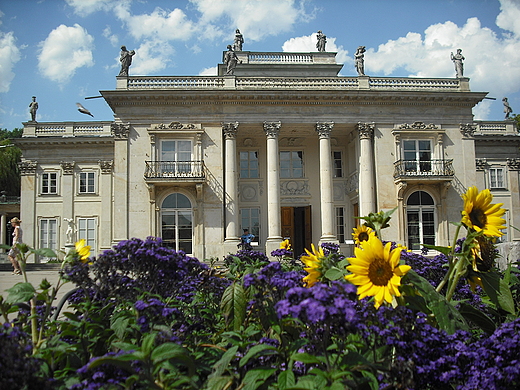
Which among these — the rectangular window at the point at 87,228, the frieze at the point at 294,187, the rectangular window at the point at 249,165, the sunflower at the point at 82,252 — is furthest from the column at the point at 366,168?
the sunflower at the point at 82,252

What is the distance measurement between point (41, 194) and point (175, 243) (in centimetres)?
1720

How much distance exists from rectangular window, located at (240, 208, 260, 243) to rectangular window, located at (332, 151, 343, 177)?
6.27m

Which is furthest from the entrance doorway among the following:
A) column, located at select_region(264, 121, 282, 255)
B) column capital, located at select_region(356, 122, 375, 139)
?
column capital, located at select_region(356, 122, 375, 139)

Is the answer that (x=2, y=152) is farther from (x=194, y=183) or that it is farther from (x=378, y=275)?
(x=378, y=275)

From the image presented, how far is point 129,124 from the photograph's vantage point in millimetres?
26969

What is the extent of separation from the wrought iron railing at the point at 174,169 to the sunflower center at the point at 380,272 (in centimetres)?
2317

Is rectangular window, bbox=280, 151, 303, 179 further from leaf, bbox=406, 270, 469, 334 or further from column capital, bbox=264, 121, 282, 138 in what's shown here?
leaf, bbox=406, 270, 469, 334

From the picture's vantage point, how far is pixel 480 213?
3951 millimetres

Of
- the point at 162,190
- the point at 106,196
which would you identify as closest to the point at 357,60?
the point at 162,190

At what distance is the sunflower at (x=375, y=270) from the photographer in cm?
358

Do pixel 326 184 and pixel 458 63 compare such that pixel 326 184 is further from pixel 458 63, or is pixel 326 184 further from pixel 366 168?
pixel 458 63

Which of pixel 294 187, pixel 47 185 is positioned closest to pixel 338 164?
pixel 294 187

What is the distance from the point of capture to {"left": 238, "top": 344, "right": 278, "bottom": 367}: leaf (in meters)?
3.39

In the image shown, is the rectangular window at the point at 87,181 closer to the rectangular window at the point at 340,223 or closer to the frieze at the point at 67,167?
the frieze at the point at 67,167
